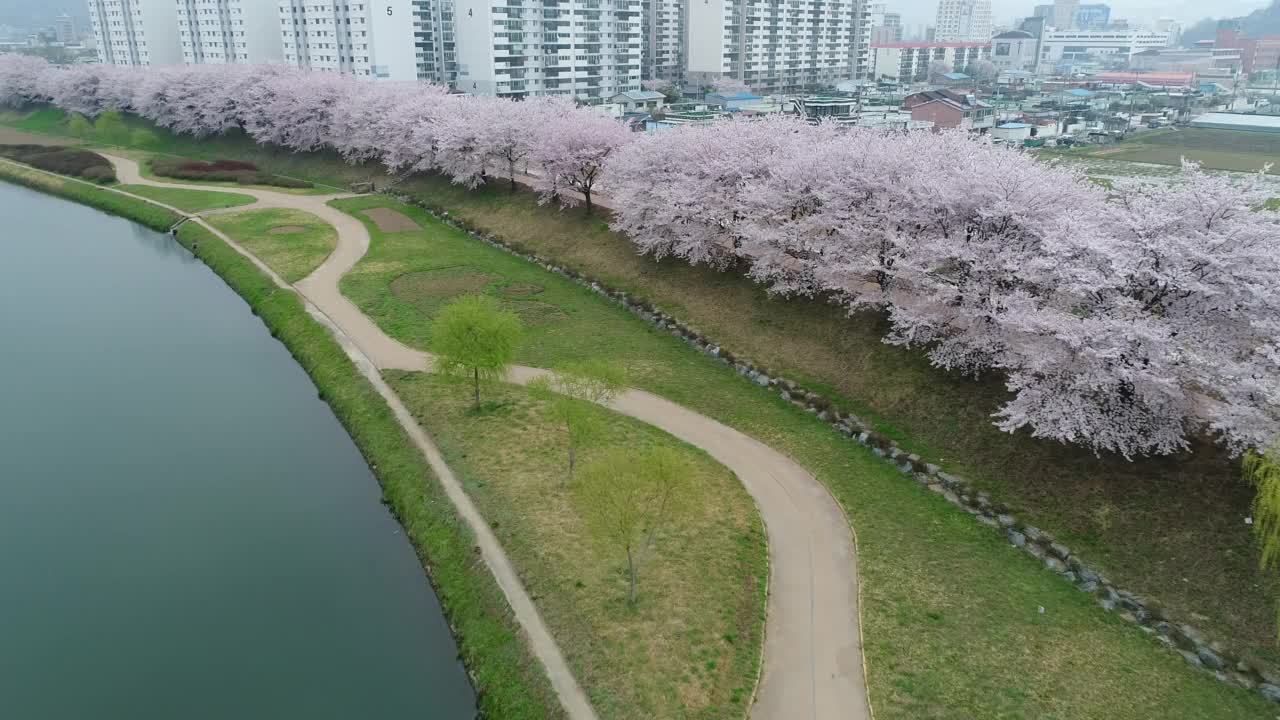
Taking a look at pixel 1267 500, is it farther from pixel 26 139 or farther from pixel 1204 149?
pixel 26 139

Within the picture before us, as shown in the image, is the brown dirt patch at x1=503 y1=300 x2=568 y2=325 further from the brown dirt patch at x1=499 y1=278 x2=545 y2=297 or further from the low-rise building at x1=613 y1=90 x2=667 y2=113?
the low-rise building at x1=613 y1=90 x2=667 y2=113

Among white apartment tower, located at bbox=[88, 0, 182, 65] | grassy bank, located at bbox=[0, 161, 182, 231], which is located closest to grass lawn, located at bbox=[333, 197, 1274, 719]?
grassy bank, located at bbox=[0, 161, 182, 231]

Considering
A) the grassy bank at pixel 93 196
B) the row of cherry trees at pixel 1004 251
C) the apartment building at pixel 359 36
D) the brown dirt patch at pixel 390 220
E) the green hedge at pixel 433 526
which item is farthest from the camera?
the apartment building at pixel 359 36

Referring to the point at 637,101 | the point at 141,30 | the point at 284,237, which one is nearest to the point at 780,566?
the point at 284,237

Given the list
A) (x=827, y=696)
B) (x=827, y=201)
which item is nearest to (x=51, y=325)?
(x=827, y=201)

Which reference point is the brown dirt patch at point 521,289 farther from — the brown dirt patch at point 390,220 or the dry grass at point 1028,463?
the brown dirt patch at point 390,220

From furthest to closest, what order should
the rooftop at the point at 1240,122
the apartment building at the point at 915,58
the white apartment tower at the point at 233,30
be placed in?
1. the apartment building at the point at 915,58
2. the white apartment tower at the point at 233,30
3. the rooftop at the point at 1240,122

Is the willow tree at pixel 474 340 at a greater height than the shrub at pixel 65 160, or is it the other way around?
the shrub at pixel 65 160

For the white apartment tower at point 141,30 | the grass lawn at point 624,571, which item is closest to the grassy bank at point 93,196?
the grass lawn at point 624,571
